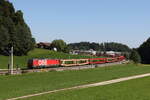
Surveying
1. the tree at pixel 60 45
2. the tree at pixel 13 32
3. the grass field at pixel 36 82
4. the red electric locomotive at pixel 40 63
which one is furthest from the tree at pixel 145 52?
the grass field at pixel 36 82

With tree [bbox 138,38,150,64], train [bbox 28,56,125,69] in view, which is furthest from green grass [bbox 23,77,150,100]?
tree [bbox 138,38,150,64]

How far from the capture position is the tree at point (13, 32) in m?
79.6

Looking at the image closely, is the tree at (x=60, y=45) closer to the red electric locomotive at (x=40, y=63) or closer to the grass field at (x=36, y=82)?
the red electric locomotive at (x=40, y=63)

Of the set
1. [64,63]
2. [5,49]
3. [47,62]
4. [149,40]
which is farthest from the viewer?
[149,40]

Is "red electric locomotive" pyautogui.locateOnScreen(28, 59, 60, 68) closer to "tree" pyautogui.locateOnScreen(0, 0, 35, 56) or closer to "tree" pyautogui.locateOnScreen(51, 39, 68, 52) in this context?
"tree" pyautogui.locateOnScreen(0, 0, 35, 56)

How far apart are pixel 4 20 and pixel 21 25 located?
19.6ft

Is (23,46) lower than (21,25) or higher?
lower

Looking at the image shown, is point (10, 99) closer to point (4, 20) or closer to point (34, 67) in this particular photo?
point (34, 67)

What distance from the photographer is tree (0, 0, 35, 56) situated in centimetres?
7956

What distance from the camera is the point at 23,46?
8562 centimetres

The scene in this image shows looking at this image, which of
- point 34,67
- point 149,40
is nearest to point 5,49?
point 34,67

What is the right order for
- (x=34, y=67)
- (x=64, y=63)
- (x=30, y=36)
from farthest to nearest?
(x=30, y=36), (x=64, y=63), (x=34, y=67)

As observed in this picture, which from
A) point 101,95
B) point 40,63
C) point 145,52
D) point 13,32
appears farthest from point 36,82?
point 145,52

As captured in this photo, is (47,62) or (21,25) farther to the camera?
(21,25)
